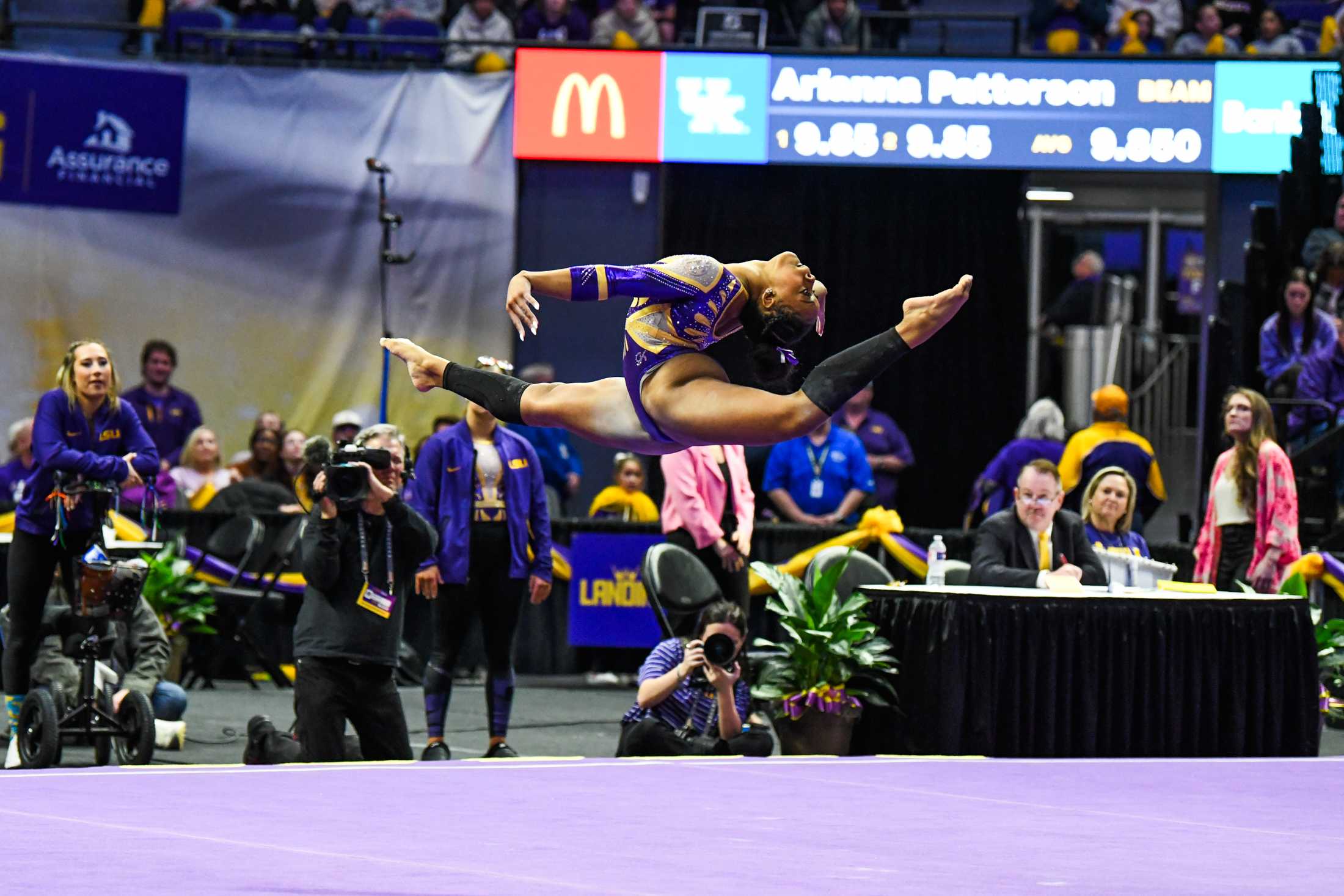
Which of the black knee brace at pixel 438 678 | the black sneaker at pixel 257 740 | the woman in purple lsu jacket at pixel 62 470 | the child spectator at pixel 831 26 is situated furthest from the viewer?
the child spectator at pixel 831 26

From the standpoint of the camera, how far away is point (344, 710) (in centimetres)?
590

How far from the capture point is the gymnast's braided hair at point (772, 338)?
521 centimetres

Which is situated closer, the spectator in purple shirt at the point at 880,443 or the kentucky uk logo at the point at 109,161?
the spectator in purple shirt at the point at 880,443

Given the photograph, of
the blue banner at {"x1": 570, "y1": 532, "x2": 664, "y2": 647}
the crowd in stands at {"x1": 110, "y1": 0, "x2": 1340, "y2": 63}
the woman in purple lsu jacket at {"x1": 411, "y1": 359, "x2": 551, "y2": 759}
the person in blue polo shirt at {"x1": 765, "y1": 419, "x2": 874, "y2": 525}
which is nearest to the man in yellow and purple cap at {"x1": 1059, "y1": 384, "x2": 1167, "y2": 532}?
the person in blue polo shirt at {"x1": 765, "y1": 419, "x2": 874, "y2": 525}

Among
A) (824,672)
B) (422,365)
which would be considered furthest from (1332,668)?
(422,365)

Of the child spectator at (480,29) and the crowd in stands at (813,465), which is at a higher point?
the child spectator at (480,29)

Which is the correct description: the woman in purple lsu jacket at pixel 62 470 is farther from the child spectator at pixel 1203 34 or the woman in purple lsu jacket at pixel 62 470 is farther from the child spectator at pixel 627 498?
the child spectator at pixel 1203 34

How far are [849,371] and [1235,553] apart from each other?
13.6 feet

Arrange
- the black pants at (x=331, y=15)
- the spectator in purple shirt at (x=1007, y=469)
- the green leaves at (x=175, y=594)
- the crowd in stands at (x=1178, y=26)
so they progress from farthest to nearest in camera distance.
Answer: the black pants at (x=331, y=15), the crowd in stands at (x=1178, y=26), the spectator in purple shirt at (x=1007, y=469), the green leaves at (x=175, y=594)

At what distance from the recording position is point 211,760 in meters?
7.14

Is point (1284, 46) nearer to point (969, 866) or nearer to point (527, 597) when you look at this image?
point (527, 597)

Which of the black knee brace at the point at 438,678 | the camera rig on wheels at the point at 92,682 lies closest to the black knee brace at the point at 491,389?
the camera rig on wheels at the point at 92,682

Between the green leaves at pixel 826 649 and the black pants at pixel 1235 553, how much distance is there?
2196mm

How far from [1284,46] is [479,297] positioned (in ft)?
18.7
